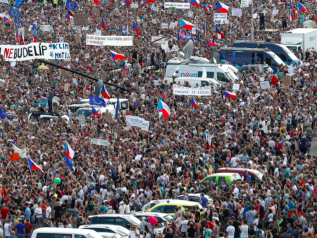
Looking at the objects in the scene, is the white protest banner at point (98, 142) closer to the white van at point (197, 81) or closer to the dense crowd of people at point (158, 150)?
the dense crowd of people at point (158, 150)

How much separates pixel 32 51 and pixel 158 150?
22.3 ft

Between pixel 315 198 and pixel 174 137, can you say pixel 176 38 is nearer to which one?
pixel 174 137

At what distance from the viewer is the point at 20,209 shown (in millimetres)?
20281

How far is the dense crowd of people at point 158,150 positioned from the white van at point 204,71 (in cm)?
80

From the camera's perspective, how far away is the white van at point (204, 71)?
34.5m

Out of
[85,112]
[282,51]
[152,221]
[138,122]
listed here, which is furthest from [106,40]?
[152,221]

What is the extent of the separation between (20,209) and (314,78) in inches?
713

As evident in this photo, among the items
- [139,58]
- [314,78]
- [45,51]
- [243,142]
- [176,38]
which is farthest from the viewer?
[176,38]

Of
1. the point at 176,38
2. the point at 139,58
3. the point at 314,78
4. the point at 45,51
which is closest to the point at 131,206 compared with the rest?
the point at 45,51

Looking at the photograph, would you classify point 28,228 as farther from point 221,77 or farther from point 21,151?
point 221,77

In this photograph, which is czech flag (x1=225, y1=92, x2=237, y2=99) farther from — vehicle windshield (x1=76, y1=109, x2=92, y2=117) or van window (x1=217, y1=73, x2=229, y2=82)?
vehicle windshield (x1=76, y1=109, x2=92, y2=117)

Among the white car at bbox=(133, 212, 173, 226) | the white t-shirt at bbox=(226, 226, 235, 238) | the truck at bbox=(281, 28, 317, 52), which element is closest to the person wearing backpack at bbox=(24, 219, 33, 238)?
the white car at bbox=(133, 212, 173, 226)

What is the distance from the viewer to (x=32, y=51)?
91.0ft

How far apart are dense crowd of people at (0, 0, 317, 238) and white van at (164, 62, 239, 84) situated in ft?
2.64
